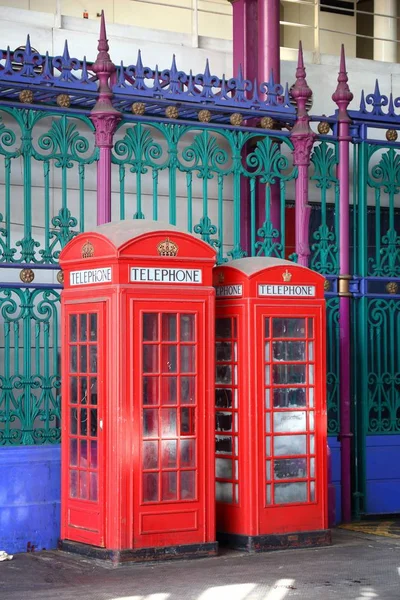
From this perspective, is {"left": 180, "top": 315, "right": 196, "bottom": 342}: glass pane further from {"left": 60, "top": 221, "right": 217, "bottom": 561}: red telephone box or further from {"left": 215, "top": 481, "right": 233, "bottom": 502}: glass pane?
{"left": 215, "top": 481, "right": 233, "bottom": 502}: glass pane

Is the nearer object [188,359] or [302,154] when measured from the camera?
[188,359]

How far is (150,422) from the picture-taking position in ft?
28.7

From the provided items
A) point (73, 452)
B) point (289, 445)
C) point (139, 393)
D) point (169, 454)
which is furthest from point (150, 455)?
point (289, 445)

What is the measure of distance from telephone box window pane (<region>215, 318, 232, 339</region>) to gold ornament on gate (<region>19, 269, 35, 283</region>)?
1.63 metres

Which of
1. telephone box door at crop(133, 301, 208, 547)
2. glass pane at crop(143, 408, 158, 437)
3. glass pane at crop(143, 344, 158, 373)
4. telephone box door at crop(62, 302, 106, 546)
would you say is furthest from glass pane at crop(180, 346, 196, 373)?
telephone box door at crop(62, 302, 106, 546)

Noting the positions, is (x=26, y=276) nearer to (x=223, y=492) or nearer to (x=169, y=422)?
(x=169, y=422)

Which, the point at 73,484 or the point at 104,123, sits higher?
the point at 104,123

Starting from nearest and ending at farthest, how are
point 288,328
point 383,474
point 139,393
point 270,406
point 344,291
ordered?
point 139,393, point 270,406, point 288,328, point 344,291, point 383,474

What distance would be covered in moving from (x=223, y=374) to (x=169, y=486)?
1157 mm

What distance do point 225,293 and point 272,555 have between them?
6.98 ft

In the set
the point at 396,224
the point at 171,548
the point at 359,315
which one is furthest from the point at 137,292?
the point at 396,224

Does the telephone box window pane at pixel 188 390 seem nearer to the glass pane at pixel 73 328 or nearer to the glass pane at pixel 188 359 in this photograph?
the glass pane at pixel 188 359

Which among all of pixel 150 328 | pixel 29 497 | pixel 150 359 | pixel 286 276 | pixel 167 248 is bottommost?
pixel 29 497

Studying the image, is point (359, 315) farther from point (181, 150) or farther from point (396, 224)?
point (181, 150)
